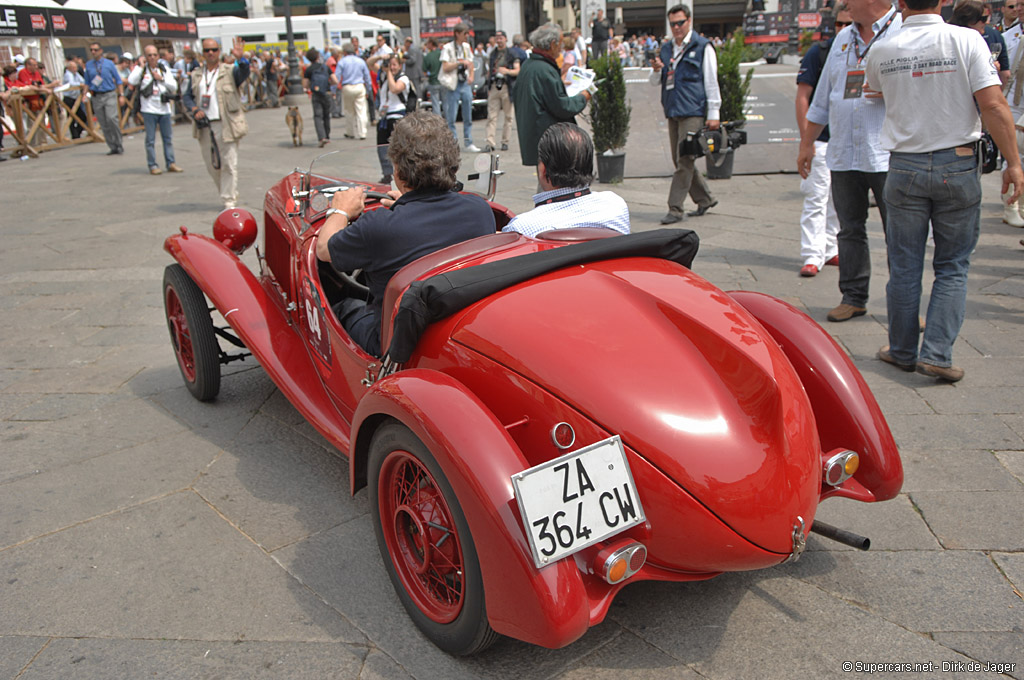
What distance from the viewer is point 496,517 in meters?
1.88

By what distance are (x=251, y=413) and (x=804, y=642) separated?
2834mm

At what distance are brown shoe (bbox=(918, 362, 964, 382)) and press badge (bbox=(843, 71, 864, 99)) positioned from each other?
1692 mm

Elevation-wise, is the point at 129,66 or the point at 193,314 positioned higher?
the point at 129,66

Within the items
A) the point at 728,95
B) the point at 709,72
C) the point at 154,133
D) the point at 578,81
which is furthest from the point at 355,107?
the point at 709,72

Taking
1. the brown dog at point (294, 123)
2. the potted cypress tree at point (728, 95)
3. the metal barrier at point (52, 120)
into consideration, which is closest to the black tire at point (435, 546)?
the potted cypress tree at point (728, 95)

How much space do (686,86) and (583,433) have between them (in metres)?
5.84

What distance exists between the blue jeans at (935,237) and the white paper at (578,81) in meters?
3.29

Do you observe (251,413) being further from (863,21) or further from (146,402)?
(863,21)

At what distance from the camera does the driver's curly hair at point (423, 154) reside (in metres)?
2.89

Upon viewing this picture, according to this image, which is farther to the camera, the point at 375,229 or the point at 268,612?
the point at 375,229

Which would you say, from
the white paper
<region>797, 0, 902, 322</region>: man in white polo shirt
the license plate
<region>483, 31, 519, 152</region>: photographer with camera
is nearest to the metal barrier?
<region>483, 31, 519, 152</region>: photographer with camera

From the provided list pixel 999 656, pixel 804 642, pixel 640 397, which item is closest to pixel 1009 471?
pixel 999 656

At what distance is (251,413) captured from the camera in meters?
4.01

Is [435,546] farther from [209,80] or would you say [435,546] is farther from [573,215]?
[209,80]
